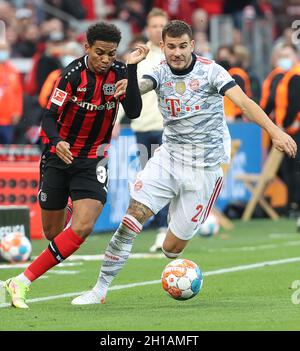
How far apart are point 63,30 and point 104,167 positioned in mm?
12852

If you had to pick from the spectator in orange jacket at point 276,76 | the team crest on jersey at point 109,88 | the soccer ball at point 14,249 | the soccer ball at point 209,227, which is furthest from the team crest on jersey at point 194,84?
the spectator in orange jacket at point 276,76

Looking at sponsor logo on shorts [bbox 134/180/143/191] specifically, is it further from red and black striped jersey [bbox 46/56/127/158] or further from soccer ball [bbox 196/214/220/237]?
soccer ball [bbox 196/214/220/237]

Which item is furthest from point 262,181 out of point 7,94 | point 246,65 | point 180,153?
point 180,153

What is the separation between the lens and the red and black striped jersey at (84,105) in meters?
9.23

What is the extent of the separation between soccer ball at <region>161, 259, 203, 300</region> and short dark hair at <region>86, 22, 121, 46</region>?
1.89 meters

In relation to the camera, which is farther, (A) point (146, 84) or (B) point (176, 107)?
(B) point (176, 107)

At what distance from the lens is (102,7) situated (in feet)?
74.8

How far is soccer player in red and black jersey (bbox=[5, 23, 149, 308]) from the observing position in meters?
8.98

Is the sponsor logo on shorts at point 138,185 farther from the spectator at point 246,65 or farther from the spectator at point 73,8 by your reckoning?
the spectator at point 73,8

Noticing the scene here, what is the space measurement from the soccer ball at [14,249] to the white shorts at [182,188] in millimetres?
2912

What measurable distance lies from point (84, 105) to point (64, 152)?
663 mm

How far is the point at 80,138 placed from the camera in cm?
950

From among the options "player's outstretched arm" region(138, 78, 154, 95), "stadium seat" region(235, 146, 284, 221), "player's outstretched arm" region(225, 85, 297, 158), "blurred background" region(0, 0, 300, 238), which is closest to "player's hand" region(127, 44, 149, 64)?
"player's outstretched arm" region(138, 78, 154, 95)

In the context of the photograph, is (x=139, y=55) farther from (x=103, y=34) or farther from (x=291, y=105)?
(x=291, y=105)
